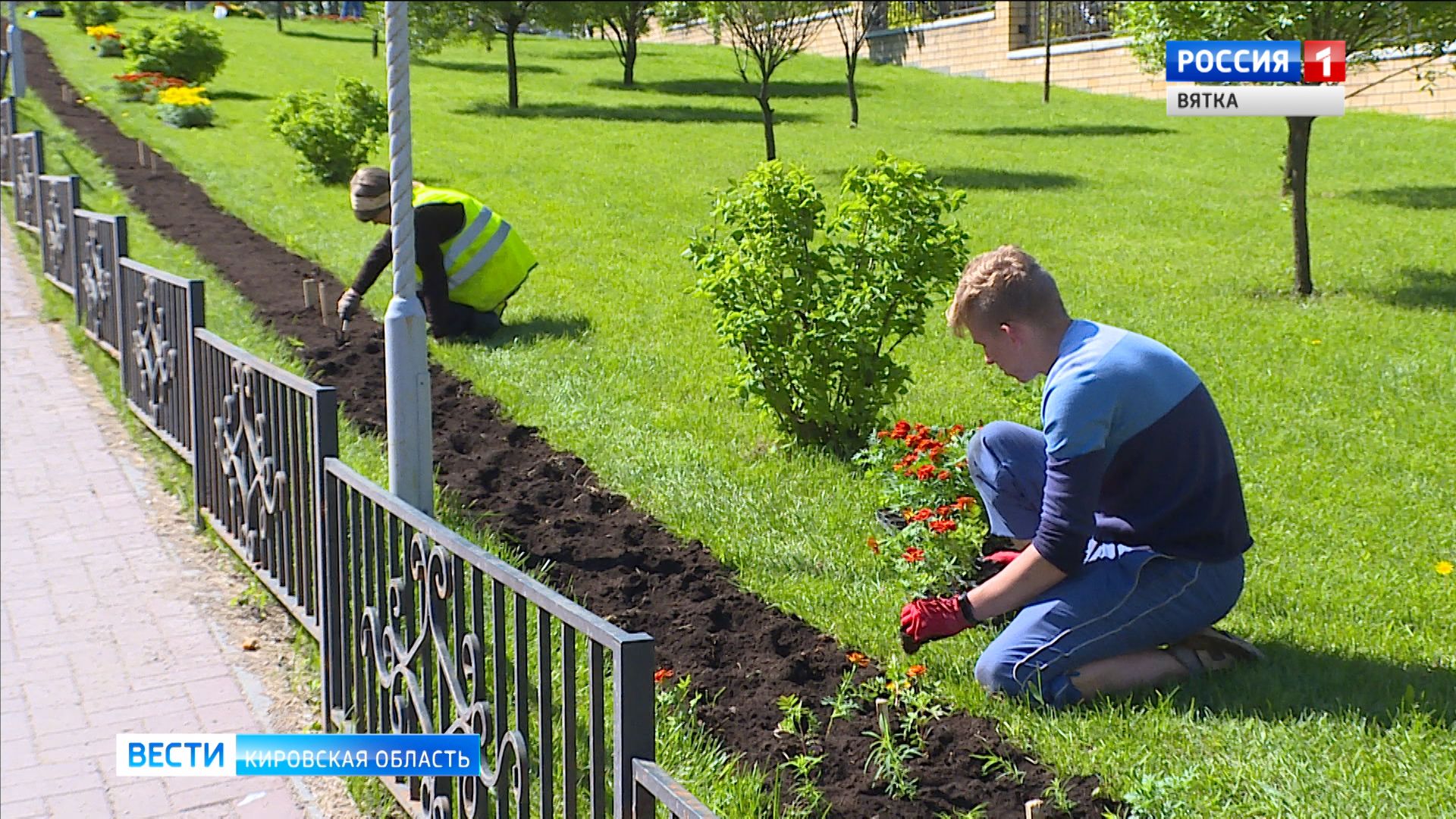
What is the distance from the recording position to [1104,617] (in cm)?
416

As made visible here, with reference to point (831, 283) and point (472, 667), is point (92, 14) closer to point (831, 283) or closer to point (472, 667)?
point (831, 283)

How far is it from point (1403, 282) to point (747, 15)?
Answer: 1026cm

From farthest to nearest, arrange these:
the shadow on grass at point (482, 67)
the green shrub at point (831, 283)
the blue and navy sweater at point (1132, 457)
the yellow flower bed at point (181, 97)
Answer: the shadow on grass at point (482, 67), the yellow flower bed at point (181, 97), the green shrub at point (831, 283), the blue and navy sweater at point (1132, 457)

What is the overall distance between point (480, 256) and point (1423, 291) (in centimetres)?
727

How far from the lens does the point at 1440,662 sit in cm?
434

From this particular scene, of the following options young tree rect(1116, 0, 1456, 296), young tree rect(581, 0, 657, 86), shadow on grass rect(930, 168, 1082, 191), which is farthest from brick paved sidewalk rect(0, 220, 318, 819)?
young tree rect(581, 0, 657, 86)

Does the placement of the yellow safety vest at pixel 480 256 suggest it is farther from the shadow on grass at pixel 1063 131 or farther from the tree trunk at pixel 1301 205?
the shadow on grass at pixel 1063 131

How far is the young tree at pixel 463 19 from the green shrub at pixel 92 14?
16.6 m

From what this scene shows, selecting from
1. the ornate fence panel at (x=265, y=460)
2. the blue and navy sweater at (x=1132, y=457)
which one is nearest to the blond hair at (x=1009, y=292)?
the blue and navy sweater at (x=1132, y=457)

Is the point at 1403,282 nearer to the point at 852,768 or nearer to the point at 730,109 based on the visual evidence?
the point at 852,768

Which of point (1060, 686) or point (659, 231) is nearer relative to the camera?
point (1060, 686)

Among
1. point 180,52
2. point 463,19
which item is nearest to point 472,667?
point 180,52

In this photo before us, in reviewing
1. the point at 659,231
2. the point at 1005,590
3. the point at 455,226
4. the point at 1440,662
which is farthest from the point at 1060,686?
the point at 659,231

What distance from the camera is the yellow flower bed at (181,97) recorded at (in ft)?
79.8
